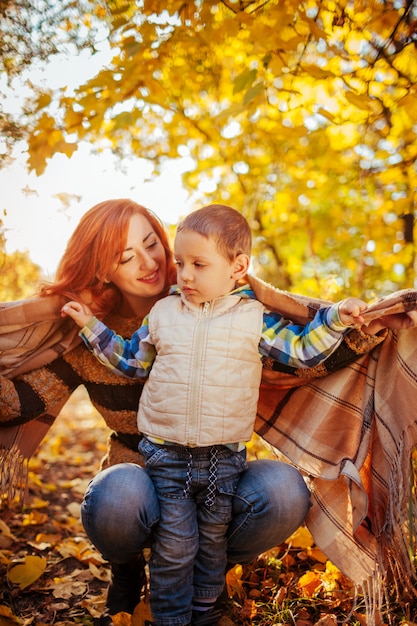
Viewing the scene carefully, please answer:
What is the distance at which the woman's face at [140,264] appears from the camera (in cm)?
240

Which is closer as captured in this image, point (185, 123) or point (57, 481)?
point (185, 123)

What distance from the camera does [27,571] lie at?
8.35 ft

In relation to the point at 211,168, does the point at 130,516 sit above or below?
below

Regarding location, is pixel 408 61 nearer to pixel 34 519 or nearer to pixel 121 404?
pixel 121 404

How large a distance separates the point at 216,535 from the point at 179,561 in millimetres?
173

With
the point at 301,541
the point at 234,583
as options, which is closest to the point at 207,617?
the point at 234,583

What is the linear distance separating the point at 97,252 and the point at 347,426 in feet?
4.10

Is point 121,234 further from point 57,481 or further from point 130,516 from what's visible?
point 57,481

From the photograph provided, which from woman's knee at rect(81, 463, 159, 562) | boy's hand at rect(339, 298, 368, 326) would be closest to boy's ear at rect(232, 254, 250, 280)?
boy's hand at rect(339, 298, 368, 326)

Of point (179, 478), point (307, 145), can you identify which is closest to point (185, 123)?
point (307, 145)

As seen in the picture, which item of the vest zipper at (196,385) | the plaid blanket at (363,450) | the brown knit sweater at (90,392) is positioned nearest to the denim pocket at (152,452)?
the vest zipper at (196,385)

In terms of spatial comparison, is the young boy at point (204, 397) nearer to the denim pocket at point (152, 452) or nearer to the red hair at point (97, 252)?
the denim pocket at point (152, 452)

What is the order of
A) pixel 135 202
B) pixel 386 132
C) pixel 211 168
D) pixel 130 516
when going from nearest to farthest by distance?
pixel 130 516, pixel 135 202, pixel 386 132, pixel 211 168

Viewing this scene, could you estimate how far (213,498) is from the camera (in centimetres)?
201
